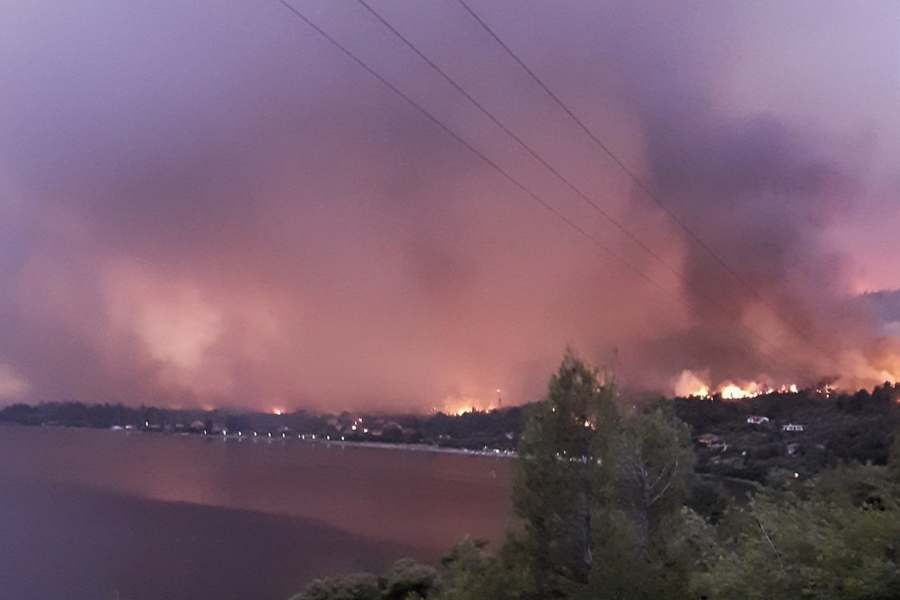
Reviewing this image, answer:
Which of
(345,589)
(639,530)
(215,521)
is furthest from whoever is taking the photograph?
(215,521)

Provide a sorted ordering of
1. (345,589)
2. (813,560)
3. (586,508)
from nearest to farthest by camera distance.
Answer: (813,560), (586,508), (345,589)

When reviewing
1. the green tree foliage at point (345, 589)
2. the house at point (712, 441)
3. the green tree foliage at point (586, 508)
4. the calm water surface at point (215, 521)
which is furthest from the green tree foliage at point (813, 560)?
the house at point (712, 441)

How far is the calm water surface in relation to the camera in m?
45.3

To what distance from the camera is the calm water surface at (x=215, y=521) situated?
149 ft

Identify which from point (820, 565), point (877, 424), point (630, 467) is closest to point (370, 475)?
point (877, 424)

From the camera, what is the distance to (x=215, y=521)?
65938 millimetres

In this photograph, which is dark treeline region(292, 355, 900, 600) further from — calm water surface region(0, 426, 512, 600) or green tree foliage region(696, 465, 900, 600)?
calm water surface region(0, 426, 512, 600)

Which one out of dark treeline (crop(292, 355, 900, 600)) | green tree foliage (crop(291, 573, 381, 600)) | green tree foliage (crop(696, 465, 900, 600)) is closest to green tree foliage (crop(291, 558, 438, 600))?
green tree foliage (crop(291, 573, 381, 600))

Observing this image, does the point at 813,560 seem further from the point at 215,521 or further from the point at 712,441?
the point at 215,521

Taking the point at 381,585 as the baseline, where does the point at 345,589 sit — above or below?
below

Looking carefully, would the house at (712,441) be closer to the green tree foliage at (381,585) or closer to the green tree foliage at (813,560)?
the green tree foliage at (381,585)

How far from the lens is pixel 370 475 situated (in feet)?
361

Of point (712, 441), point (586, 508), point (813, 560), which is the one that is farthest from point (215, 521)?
point (813, 560)

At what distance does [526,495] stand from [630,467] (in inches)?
140
